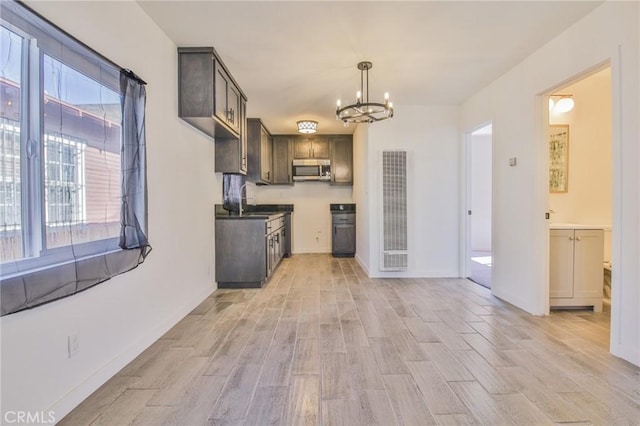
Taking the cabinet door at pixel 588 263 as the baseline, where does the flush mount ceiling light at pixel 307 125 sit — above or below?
above

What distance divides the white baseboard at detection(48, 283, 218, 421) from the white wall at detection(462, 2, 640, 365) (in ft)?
11.1

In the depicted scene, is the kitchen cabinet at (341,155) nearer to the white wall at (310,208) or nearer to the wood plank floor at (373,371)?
the white wall at (310,208)

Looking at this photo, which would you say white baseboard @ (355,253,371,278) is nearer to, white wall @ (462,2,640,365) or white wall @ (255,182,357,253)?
white wall @ (255,182,357,253)

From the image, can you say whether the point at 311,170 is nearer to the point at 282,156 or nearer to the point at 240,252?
the point at 282,156

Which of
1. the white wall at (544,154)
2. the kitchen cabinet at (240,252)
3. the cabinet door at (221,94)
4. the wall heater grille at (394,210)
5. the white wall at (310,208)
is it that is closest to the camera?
the white wall at (544,154)

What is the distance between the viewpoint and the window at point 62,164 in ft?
4.35

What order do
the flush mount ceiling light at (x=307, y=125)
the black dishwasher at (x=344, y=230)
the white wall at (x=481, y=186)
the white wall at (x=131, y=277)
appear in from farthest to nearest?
1. the white wall at (x=481, y=186)
2. the black dishwasher at (x=344, y=230)
3. the flush mount ceiling light at (x=307, y=125)
4. the white wall at (x=131, y=277)

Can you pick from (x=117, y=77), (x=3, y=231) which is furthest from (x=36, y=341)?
(x=117, y=77)

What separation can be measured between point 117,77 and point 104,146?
488 millimetres

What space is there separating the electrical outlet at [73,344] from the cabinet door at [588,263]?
4.14 meters

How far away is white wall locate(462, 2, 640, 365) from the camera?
2102mm

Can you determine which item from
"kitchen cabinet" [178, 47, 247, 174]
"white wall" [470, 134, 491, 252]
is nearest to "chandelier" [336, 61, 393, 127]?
"kitchen cabinet" [178, 47, 247, 174]

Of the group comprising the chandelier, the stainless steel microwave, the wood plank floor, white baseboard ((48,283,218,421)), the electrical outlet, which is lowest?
the wood plank floor

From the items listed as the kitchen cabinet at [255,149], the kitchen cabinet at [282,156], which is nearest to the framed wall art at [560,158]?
the kitchen cabinet at [255,149]
